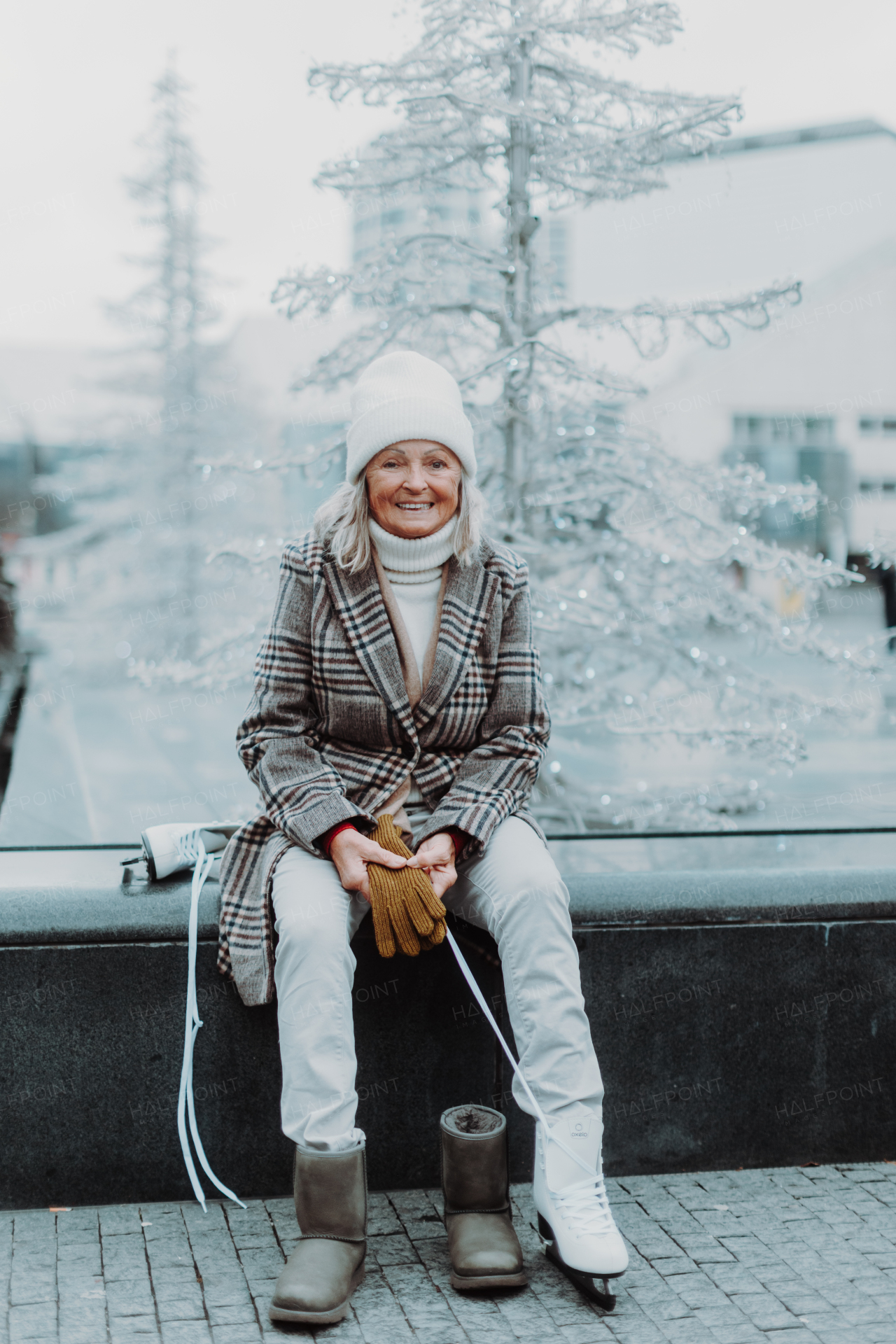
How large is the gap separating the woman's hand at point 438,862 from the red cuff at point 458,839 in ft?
0.09

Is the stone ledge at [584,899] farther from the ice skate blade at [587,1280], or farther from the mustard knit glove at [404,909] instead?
the ice skate blade at [587,1280]

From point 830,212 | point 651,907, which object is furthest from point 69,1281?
point 830,212

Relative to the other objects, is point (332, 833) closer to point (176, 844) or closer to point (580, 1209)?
point (176, 844)

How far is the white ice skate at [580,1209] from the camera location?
2.60 m

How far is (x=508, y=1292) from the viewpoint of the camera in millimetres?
2656

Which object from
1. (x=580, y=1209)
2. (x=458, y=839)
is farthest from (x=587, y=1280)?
(x=458, y=839)

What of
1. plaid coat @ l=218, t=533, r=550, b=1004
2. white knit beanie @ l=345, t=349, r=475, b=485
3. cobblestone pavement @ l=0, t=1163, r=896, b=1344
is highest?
white knit beanie @ l=345, t=349, r=475, b=485

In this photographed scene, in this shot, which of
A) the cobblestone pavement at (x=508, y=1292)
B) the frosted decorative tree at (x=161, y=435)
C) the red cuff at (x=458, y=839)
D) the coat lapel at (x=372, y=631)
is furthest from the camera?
the frosted decorative tree at (x=161, y=435)

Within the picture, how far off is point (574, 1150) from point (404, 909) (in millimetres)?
617

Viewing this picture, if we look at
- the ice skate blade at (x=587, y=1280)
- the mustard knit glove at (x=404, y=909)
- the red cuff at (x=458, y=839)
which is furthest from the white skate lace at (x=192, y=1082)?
the ice skate blade at (x=587, y=1280)

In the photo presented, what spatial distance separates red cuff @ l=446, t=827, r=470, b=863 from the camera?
288cm

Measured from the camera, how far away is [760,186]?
24.3ft

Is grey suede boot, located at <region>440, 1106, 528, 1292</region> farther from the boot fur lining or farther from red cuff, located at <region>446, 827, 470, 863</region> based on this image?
red cuff, located at <region>446, 827, 470, 863</region>

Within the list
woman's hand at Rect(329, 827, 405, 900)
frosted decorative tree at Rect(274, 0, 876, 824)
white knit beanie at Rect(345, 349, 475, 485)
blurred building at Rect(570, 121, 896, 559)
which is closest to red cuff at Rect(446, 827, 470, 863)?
woman's hand at Rect(329, 827, 405, 900)
